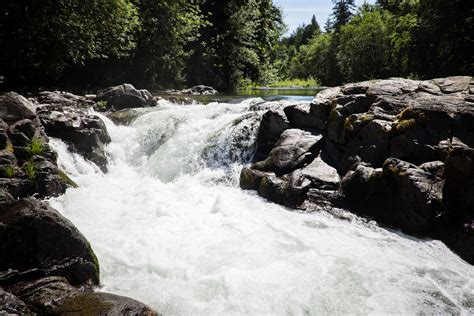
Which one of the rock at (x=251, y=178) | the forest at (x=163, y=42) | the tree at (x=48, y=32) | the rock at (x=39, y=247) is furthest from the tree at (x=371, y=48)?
the rock at (x=39, y=247)

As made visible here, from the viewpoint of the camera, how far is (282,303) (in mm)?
4512

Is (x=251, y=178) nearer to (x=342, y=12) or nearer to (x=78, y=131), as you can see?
(x=78, y=131)

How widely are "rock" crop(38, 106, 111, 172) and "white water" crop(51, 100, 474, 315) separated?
0.42 meters

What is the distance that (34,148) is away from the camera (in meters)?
7.99

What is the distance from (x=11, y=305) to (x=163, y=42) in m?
20.7

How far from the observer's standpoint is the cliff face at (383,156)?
6.64 meters

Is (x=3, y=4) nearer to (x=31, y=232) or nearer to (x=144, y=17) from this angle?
(x=144, y=17)

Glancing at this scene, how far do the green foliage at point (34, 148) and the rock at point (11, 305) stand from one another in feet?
16.4

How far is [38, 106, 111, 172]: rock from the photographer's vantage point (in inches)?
400

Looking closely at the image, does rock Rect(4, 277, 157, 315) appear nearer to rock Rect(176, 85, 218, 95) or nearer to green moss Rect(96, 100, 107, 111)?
green moss Rect(96, 100, 107, 111)

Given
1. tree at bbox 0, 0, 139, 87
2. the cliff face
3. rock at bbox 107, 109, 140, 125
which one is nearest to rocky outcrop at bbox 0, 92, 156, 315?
the cliff face

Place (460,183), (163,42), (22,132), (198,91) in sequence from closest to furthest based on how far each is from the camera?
(460,183)
(22,132)
(163,42)
(198,91)

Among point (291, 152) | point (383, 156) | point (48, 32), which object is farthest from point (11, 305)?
point (48, 32)

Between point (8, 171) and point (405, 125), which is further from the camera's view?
point (405, 125)
